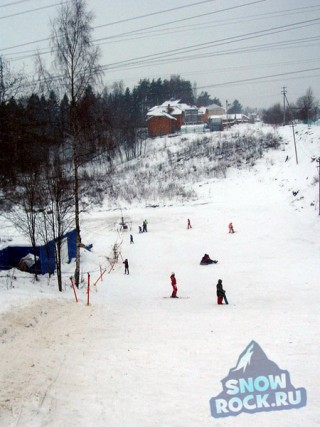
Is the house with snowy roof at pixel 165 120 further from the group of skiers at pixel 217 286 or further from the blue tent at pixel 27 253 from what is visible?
the blue tent at pixel 27 253

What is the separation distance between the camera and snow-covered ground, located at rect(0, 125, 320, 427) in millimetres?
6574

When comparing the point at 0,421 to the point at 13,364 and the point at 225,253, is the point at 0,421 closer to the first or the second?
the point at 13,364

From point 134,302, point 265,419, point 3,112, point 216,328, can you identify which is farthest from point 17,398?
point 3,112

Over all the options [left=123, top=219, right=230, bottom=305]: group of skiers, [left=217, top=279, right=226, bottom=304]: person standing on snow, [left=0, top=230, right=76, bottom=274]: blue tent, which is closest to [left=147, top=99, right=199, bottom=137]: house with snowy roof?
[left=123, top=219, right=230, bottom=305]: group of skiers

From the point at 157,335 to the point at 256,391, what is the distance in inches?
160

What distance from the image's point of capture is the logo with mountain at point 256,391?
645 cm

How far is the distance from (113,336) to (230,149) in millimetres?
52465

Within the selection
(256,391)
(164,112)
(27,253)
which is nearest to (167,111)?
(164,112)

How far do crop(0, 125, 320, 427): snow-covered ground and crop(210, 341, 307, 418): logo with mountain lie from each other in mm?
152

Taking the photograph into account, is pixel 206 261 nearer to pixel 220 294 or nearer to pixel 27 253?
pixel 220 294

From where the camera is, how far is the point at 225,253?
24594mm

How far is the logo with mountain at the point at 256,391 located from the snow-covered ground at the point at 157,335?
0.15 metres

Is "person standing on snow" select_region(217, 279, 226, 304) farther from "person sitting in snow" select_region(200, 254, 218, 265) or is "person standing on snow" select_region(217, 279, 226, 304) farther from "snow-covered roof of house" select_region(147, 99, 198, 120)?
"snow-covered roof of house" select_region(147, 99, 198, 120)

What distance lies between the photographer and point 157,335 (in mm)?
10344
